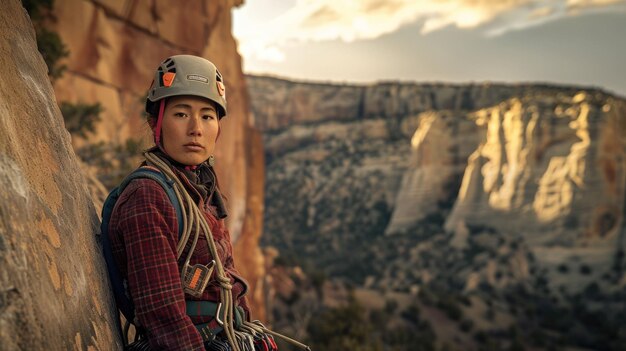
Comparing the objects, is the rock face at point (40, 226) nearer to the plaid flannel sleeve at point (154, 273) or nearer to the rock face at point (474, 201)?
the plaid flannel sleeve at point (154, 273)

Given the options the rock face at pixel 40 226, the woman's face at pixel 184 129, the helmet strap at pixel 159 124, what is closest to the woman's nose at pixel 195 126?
the woman's face at pixel 184 129

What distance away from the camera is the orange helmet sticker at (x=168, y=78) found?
229cm

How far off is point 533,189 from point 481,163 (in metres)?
6.24

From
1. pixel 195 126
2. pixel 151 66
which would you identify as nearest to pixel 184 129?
pixel 195 126

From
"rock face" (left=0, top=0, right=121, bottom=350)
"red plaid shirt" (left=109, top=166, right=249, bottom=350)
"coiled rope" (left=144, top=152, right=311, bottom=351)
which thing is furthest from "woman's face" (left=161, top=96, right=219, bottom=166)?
"rock face" (left=0, top=0, right=121, bottom=350)

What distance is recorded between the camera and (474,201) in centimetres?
4266

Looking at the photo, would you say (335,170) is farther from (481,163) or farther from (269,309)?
(269,309)

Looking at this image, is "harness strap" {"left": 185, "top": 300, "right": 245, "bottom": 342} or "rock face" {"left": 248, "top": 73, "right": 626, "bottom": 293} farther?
"rock face" {"left": 248, "top": 73, "right": 626, "bottom": 293}

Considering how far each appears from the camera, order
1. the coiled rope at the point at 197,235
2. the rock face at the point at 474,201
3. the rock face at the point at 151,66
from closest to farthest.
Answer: the coiled rope at the point at 197,235 → the rock face at the point at 151,66 → the rock face at the point at 474,201

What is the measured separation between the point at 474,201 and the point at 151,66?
3273 centimetres

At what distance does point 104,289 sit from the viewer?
2090 millimetres

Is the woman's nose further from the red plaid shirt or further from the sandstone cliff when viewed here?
the sandstone cliff

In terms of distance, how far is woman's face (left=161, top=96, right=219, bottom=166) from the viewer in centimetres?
232

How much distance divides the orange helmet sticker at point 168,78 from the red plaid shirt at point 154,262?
0.48 metres
